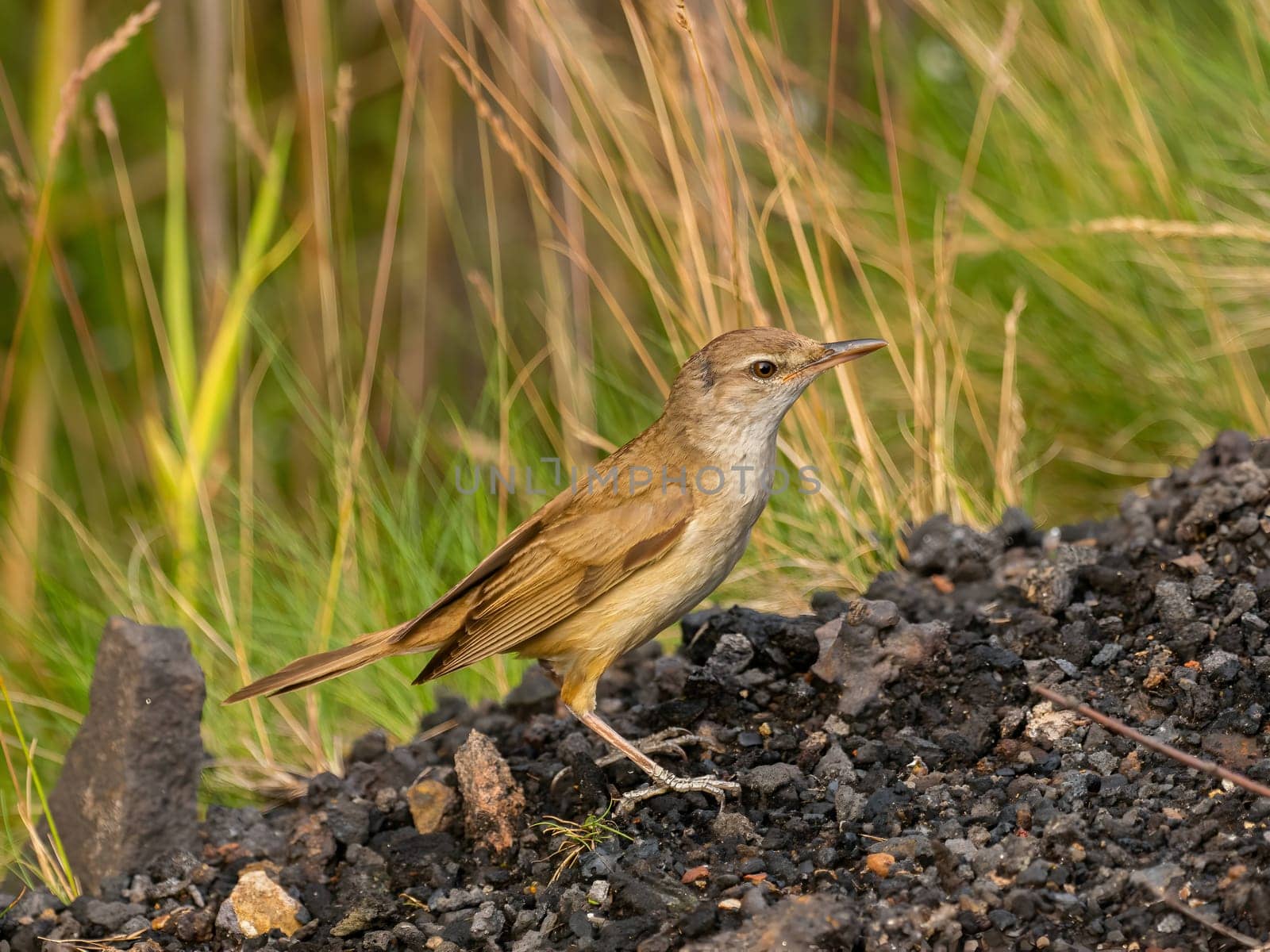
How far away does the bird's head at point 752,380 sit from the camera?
4328 mm

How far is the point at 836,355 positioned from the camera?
4293 millimetres

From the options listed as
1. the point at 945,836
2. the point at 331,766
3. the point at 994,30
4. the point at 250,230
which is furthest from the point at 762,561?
the point at 994,30

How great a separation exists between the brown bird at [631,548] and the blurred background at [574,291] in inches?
30.2

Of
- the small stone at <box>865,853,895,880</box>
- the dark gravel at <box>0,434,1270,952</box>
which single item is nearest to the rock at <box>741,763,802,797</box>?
the dark gravel at <box>0,434,1270,952</box>

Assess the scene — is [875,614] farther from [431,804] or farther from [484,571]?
[431,804]

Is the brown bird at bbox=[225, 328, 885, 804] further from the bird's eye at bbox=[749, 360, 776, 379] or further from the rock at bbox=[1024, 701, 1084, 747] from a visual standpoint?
the rock at bbox=[1024, 701, 1084, 747]

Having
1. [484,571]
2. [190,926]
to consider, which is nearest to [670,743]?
[484,571]

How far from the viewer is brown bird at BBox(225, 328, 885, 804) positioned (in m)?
4.13

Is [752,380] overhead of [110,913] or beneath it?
overhead

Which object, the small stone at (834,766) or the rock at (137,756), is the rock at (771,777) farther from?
the rock at (137,756)

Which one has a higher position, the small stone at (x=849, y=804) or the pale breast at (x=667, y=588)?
the pale breast at (x=667, y=588)

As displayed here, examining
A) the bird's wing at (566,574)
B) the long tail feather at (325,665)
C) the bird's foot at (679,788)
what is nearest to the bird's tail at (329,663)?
the long tail feather at (325,665)

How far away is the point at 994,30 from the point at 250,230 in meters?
3.46

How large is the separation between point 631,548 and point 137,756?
1.49m
